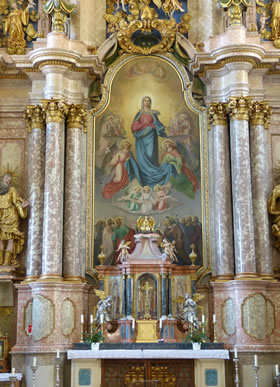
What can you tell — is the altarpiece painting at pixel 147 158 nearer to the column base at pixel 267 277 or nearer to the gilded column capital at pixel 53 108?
the gilded column capital at pixel 53 108

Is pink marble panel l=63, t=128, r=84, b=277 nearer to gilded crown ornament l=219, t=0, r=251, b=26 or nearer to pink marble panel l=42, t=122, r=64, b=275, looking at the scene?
pink marble panel l=42, t=122, r=64, b=275

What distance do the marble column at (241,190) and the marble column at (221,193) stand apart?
219 mm

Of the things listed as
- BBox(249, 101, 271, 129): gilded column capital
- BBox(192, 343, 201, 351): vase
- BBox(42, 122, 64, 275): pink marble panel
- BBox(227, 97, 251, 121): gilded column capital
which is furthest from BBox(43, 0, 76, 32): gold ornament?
BBox(192, 343, 201, 351): vase

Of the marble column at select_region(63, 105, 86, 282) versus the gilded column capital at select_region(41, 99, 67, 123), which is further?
the gilded column capital at select_region(41, 99, 67, 123)

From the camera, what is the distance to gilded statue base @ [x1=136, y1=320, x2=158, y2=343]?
1703 centimetres

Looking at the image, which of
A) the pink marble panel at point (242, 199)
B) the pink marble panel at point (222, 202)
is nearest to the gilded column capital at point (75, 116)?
the pink marble panel at point (222, 202)

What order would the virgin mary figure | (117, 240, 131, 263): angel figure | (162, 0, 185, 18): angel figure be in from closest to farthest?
(117, 240, 131, 263): angel figure < the virgin mary figure < (162, 0, 185, 18): angel figure

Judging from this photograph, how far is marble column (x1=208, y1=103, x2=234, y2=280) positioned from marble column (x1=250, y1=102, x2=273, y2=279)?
0.67 m

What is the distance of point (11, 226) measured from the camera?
59.1ft

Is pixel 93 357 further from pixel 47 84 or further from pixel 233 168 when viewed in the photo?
pixel 47 84

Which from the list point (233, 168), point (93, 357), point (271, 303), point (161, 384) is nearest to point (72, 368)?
point (93, 357)

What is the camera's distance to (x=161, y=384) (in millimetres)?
16344

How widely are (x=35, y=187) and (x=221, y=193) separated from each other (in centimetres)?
489

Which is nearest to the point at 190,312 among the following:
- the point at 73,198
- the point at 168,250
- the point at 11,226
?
the point at 168,250
